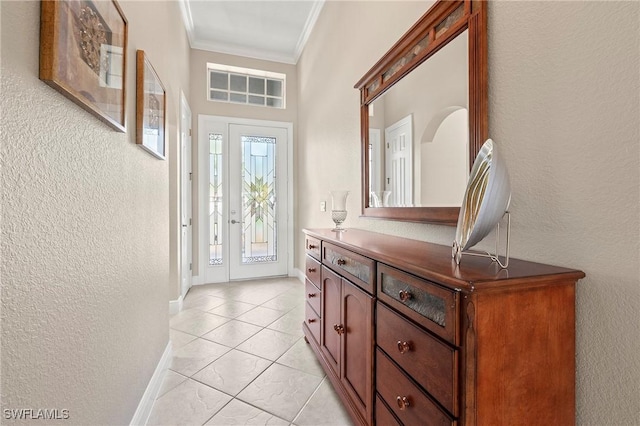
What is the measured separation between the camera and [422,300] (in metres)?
0.97

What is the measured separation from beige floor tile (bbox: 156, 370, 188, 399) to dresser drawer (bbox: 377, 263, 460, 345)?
4.86 ft

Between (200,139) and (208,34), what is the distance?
1333mm

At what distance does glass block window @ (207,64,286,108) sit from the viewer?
13.8 ft

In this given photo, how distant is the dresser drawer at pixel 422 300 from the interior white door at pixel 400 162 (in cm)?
65

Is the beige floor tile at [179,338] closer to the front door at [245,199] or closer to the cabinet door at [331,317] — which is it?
the cabinet door at [331,317]

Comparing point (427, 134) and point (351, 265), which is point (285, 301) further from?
point (427, 134)

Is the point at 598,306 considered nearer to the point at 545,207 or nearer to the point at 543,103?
the point at 545,207

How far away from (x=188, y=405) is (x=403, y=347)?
1.34 meters

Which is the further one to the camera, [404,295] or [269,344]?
[269,344]

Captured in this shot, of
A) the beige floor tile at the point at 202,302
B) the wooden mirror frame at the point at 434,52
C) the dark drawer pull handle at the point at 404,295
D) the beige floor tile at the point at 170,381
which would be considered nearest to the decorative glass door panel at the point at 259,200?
the beige floor tile at the point at 202,302

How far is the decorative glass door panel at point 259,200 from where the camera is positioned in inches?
168

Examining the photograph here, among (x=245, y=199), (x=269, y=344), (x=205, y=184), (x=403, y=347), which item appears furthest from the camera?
(x=245, y=199)

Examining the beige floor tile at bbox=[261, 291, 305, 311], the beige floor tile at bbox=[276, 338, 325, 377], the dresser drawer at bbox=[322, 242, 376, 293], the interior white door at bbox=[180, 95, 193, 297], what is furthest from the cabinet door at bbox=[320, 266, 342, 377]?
the interior white door at bbox=[180, 95, 193, 297]

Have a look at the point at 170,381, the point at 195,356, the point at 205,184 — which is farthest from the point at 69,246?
the point at 205,184
